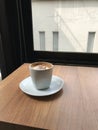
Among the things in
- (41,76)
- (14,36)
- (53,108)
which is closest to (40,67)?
(41,76)

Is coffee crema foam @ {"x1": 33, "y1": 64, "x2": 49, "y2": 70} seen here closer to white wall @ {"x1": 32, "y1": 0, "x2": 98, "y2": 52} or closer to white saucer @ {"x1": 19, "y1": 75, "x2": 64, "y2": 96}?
white saucer @ {"x1": 19, "y1": 75, "x2": 64, "y2": 96}

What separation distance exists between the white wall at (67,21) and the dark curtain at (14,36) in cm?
8

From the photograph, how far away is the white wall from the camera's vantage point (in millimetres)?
1074

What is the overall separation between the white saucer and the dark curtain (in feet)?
1.61

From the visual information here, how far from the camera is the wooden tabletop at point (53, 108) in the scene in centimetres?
46

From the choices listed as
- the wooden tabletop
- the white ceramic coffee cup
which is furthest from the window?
the white ceramic coffee cup

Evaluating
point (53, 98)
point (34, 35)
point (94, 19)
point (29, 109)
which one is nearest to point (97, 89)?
point (53, 98)

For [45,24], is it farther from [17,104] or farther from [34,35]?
[17,104]

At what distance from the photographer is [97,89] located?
0.66m

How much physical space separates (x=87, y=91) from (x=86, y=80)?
12 centimetres

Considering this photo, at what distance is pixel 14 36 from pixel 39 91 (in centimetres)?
65

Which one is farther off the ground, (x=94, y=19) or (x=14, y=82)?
(x=94, y=19)

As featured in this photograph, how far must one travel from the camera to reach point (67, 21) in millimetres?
1121

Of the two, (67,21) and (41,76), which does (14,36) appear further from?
(41,76)
